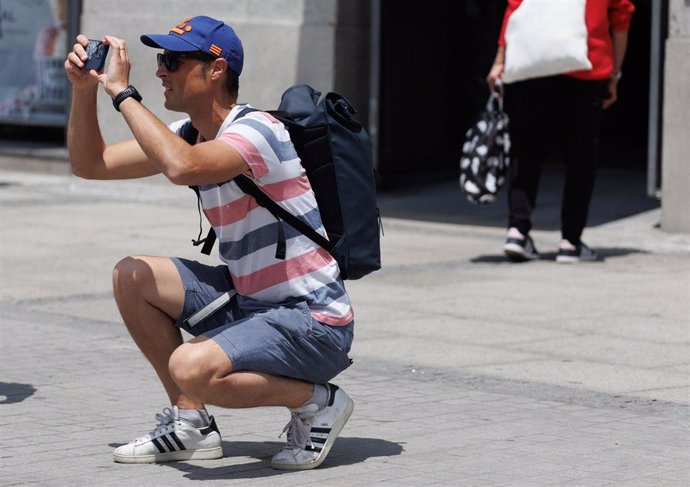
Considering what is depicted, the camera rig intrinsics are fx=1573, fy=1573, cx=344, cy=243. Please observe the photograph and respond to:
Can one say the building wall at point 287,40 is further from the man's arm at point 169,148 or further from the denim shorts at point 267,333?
the man's arm at point 169,148

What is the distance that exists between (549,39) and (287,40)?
384cm

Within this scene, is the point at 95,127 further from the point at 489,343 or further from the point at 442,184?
the point at 442,184

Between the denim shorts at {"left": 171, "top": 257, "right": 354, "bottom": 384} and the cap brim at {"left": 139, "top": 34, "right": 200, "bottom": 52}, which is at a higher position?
the cap brim at {"left": 139, "top": 34, "right": 200, "bottom": 52}

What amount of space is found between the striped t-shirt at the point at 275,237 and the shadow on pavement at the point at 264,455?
0.48m

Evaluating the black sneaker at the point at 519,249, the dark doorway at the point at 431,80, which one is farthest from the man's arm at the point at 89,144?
the dark doorway at the point at 431,80

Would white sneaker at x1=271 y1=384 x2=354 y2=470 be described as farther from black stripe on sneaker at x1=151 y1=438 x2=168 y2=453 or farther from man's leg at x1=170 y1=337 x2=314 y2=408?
black stripe on sneaker at x1=151 y1=438 x2=168 y2=453

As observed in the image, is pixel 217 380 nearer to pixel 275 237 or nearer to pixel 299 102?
pixel 275 237

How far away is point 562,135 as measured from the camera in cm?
957

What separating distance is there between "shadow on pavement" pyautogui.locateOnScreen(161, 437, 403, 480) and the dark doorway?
7904mm

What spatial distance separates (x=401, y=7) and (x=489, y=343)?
667 cm

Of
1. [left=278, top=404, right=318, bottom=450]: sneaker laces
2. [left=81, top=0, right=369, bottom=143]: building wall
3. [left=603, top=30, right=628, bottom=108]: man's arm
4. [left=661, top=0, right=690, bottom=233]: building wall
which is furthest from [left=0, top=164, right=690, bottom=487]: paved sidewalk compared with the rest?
[left=81, top=0, right=369, bottom=143]: building wall

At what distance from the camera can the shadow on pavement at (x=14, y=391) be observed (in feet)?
19.5

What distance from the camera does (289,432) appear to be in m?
5.01

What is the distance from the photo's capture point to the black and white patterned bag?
9492 millimetres
